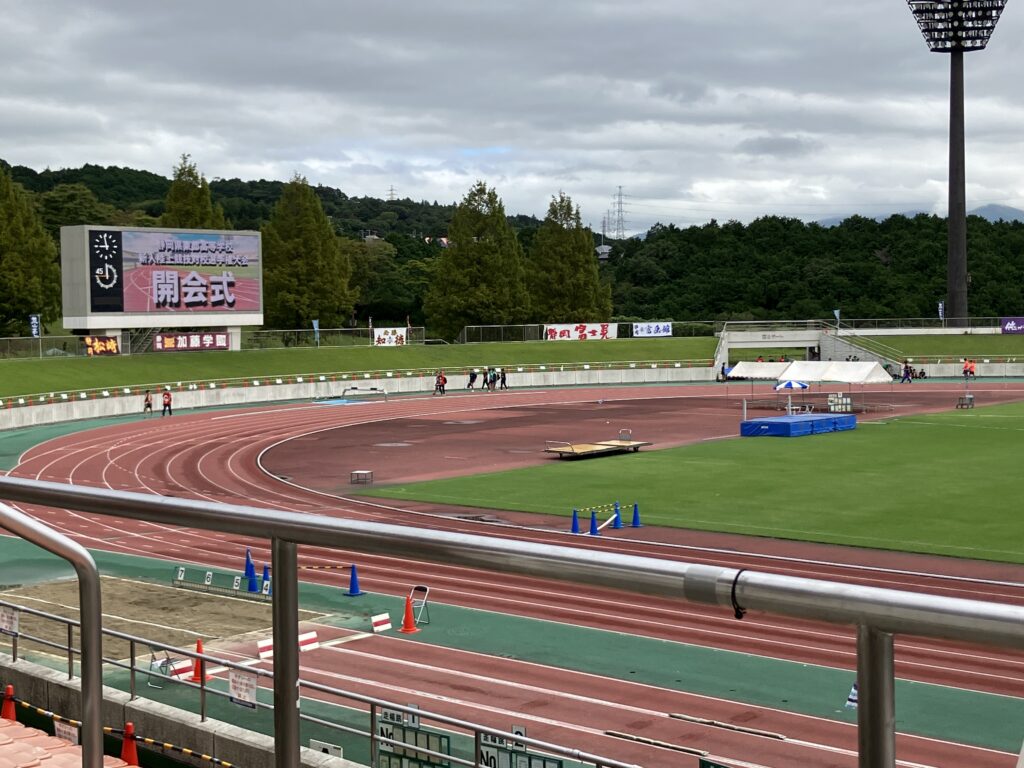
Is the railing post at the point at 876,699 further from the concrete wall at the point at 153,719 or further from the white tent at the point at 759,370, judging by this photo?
the white tent at the point at 759,370

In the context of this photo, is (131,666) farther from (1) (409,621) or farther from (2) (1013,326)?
(2) (1013,326)

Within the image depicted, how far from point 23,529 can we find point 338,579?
1753 millimetres

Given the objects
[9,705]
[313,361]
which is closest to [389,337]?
[313,361]

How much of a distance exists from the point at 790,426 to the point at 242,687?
168 feet

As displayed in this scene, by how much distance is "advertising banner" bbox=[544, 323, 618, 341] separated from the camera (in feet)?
327

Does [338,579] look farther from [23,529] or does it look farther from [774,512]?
[774,512]

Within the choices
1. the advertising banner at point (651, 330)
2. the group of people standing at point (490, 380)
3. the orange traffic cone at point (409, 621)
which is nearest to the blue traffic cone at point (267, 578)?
the orange traffic cone at point (409, 621)

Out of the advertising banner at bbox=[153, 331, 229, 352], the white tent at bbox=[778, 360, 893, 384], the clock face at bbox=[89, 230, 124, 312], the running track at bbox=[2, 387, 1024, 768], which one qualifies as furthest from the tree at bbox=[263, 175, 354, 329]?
the running track at bbox=[2, 387, 1024, 768]

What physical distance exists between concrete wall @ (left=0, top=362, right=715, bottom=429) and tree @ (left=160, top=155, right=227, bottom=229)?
2197cm

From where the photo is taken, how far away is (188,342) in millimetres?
74688

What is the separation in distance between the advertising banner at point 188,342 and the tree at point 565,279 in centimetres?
3671

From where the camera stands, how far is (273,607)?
2.86 m

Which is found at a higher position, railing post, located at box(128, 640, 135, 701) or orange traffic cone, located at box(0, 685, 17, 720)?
railing post, located at box(128, 640, 135, 701)

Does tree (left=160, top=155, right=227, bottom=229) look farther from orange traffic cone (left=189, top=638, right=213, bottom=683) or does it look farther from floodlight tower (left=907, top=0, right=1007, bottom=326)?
orange traffic cone (left=189, top=638, right=213, bottom=683)
